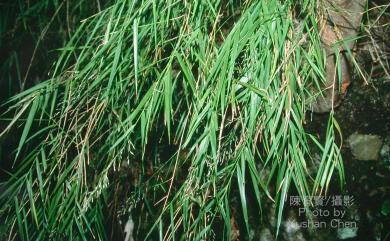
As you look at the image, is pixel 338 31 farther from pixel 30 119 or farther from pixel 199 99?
pixel 30 119

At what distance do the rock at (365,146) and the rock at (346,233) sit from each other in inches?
10.3

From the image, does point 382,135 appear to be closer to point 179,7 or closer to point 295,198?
point 295,198

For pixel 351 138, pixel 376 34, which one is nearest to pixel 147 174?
pixel 351 138

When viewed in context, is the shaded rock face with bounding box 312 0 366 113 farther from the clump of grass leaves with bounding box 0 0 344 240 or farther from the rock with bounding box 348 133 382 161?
the rock with bounding box 348 133 382 161

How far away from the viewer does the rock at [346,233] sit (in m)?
1.68

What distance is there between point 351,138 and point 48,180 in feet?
3.58

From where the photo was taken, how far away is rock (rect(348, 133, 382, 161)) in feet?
5.61

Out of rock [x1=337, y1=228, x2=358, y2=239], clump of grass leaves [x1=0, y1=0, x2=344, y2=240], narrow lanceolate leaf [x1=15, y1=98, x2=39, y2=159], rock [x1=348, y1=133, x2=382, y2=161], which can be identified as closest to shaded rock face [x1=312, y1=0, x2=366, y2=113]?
clump of grass leaves [x1=0, y1=0, x2=344, y2=240]

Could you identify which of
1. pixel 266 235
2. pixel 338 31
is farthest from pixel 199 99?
pixel 266 235

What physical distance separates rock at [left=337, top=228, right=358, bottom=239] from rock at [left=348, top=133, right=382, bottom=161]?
10.3 inches

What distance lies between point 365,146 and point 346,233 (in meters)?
0.33

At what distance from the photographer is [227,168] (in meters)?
1.29

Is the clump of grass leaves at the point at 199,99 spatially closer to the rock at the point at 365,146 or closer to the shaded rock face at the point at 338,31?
the shaded rock face at the point at 338,31

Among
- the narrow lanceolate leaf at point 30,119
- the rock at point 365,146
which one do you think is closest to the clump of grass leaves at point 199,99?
the narrow lanceolate leaf at point 30,119
